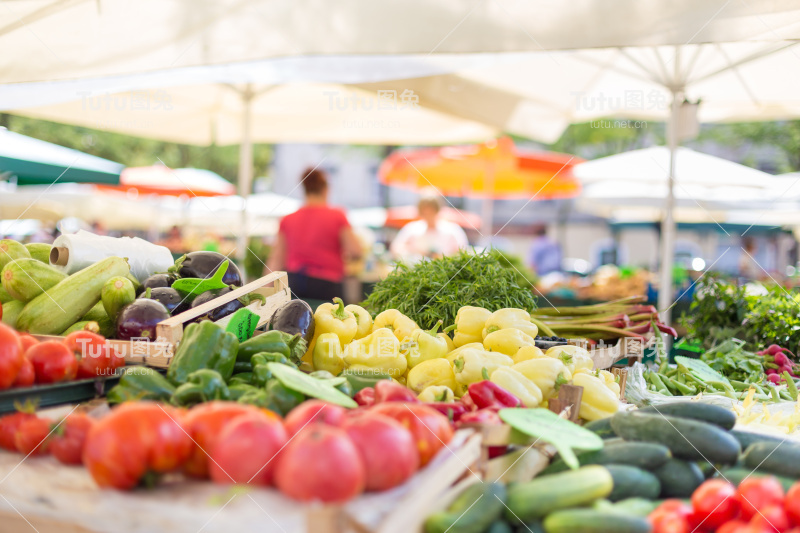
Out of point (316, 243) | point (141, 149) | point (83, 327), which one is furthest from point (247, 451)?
point (141, 149)

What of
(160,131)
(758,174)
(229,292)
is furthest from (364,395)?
(758,174)

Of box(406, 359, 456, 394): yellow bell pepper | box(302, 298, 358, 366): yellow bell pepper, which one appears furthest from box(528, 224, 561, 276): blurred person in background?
box(406, 359, 456, 394): yellow bell pepper

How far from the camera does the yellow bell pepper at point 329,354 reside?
2.65 m

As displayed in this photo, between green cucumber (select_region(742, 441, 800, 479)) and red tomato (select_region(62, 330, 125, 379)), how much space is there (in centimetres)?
216

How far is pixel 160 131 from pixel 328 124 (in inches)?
84.0

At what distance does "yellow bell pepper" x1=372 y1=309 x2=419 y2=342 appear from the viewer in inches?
112

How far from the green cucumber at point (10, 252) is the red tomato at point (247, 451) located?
2.03 meters

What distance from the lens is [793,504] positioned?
1510 mm

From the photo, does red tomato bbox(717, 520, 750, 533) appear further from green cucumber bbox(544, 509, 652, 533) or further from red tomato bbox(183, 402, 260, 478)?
red tomato bbox(183, 402, 260, 478)

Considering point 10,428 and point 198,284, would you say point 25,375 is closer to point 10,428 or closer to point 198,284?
point 10,428

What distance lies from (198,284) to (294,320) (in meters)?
0.47

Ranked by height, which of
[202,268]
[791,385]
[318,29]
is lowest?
[791,385]

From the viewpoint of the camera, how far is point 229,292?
2.66 m

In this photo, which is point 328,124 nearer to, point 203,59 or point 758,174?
point 203,59
